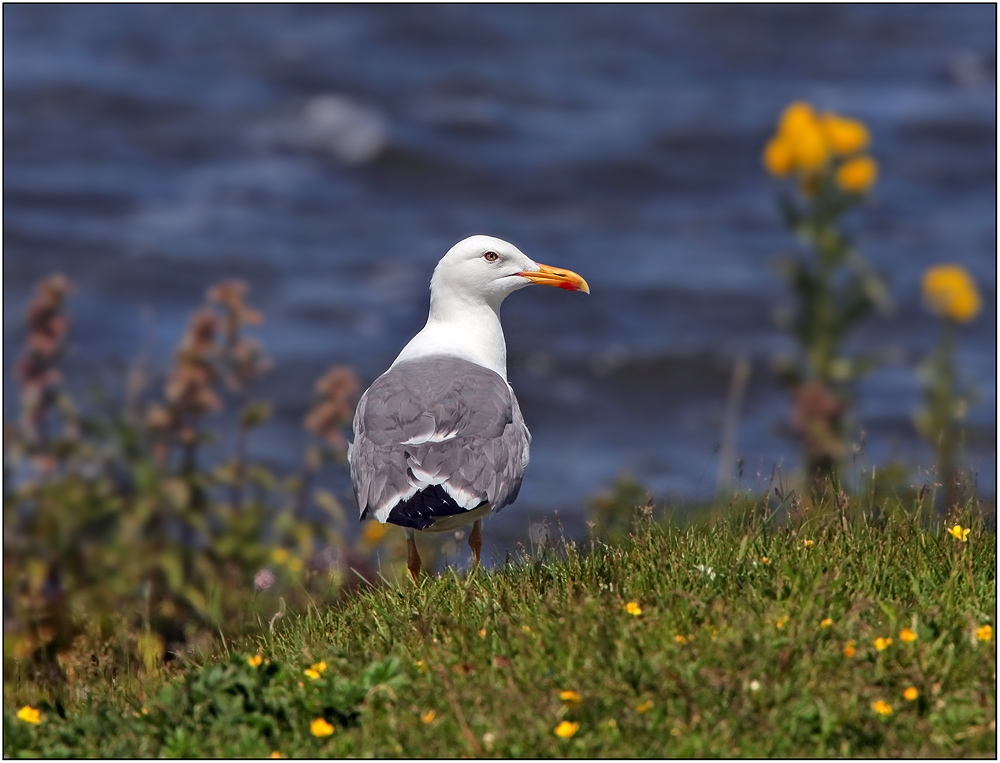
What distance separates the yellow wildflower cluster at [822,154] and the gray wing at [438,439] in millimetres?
3241

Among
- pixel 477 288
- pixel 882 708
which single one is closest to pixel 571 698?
pixel 882 708

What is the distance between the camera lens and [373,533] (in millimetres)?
6758

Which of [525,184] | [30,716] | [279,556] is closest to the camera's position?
[30,716]

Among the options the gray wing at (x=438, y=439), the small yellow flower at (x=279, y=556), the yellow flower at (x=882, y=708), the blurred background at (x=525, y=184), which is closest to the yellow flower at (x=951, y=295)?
the blurred background at (x=525, y=184)

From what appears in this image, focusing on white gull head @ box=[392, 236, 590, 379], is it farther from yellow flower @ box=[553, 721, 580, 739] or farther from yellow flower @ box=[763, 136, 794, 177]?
yellow flower @ box=[553, 721, 580, 739]

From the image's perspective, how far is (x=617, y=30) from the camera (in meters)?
25.5

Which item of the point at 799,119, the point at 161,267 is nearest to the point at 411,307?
the point at 161,267

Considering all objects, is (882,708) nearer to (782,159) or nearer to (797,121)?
(782,159)

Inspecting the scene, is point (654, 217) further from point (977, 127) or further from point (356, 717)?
point (356, 717)

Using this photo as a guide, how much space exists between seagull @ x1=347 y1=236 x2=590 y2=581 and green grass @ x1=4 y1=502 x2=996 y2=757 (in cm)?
45

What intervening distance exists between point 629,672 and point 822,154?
505 cm

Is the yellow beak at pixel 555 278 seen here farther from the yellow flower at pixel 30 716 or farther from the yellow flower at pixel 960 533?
the yellow flower at pixel 30 716

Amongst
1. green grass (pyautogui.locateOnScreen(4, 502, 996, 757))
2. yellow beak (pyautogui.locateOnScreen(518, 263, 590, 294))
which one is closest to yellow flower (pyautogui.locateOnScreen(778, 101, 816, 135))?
yellow beak (pyautogui.locateOnScreen(518, 263, 590, 294))

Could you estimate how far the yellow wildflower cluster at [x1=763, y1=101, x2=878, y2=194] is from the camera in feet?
26.8
